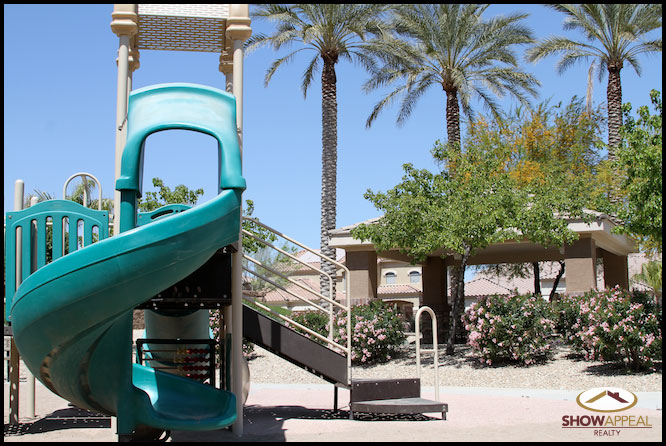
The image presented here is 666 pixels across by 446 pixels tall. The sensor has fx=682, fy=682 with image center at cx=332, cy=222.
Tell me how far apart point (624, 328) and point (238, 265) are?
30.9ft

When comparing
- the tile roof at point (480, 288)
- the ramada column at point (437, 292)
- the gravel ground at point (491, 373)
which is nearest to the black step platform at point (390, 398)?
the gravel ground at point (491, 373)

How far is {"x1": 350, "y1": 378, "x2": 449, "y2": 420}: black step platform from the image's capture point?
9719mm

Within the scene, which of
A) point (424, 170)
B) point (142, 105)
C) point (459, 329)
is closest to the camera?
point (142, 105)

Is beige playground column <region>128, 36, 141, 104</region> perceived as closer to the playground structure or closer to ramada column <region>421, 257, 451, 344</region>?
the playground structure

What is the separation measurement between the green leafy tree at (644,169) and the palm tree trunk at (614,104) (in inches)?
540

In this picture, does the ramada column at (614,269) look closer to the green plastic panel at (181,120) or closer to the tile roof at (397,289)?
the green plastic panel at (181,120)

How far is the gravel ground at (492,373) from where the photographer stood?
1427 cm

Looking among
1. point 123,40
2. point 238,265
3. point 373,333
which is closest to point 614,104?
point 373,333

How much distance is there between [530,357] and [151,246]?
517 inches

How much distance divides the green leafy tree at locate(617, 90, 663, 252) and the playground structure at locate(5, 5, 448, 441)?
21.9 ft

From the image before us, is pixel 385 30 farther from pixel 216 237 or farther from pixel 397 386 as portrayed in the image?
pixel 216 237

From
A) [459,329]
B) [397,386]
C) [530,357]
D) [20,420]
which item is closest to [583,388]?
[530,357]

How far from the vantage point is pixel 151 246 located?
222 inches

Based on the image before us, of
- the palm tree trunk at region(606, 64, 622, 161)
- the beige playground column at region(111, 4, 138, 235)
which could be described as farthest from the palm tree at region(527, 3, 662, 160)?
the beige playground column at region(111, 4, 138, 235)
